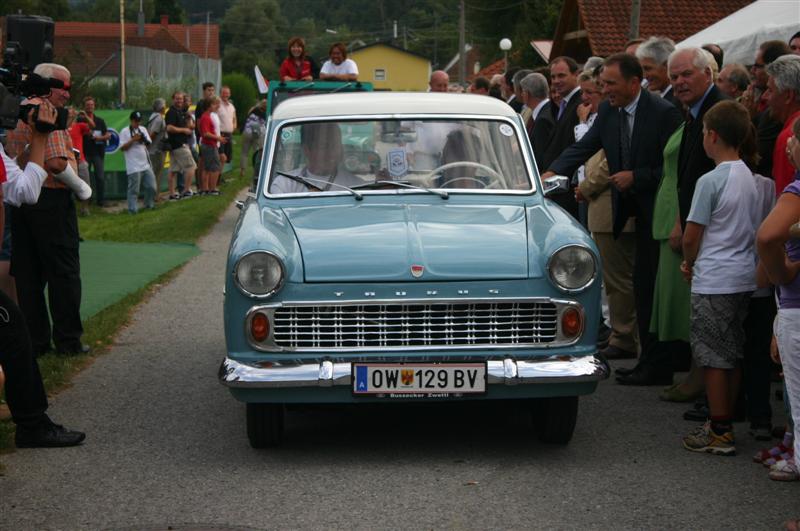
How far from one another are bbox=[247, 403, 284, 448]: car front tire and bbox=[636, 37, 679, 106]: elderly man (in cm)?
401

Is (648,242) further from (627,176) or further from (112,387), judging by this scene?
(112,387)

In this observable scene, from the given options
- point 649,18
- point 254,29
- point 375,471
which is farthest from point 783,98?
point 254,29

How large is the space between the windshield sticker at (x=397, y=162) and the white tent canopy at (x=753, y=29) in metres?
5.24

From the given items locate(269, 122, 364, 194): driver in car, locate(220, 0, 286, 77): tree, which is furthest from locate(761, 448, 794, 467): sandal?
locate(220, 0, 286, 77): tree

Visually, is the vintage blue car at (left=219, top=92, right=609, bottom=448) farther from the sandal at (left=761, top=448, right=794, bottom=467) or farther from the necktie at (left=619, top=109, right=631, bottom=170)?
the necktie at (left=619, top=109, right=631, bottom=170)

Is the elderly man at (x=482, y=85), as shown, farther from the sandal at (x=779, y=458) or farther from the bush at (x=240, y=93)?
the bush at (x=240, y=93)

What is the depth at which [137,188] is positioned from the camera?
2248cm

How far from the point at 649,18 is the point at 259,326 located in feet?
87.9

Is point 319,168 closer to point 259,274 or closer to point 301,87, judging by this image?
point 259,274

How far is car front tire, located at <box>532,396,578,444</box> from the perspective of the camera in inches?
259

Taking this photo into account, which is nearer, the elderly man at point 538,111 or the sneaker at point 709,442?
the sneaker at point 709,442

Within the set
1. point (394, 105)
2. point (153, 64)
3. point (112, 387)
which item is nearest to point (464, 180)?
point (394, 105)

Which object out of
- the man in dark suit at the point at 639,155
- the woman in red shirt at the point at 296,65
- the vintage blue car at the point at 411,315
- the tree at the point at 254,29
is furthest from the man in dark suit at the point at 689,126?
the tree at the point at 254,29

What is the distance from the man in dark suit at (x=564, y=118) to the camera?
406 inches
